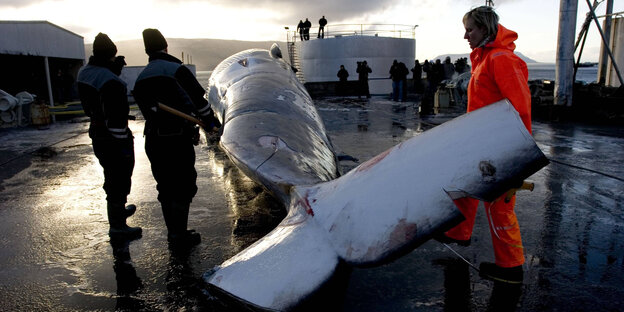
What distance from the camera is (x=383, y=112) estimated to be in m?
15.7

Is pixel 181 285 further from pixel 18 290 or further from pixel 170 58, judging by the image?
pixel 170 58

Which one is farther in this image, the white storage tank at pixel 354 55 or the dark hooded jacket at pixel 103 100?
the white storage tank at pixel 354 55

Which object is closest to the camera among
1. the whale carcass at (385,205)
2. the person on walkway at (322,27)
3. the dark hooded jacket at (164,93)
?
the whale carcass at (385,205)

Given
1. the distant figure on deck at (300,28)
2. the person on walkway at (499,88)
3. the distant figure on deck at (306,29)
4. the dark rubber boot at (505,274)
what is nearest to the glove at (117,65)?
the person on walkway at (499,88)

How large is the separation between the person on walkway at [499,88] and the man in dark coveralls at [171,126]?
8.10 ft

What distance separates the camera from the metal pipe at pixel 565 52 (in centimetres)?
1177

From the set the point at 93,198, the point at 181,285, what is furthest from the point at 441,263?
the point at 93,198

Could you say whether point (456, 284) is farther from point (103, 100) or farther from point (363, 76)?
point (363, 76)

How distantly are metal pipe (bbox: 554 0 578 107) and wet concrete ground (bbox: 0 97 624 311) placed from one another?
6101 millimetres

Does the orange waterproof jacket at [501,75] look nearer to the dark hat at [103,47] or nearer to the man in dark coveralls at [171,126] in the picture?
the man in dark coveralls at [171,126]

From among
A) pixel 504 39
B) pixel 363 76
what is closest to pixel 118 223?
pixel 504 39

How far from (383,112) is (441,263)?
1240 cm

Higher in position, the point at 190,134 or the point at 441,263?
the point at 190,134

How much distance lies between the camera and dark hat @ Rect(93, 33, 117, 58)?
426 cm
